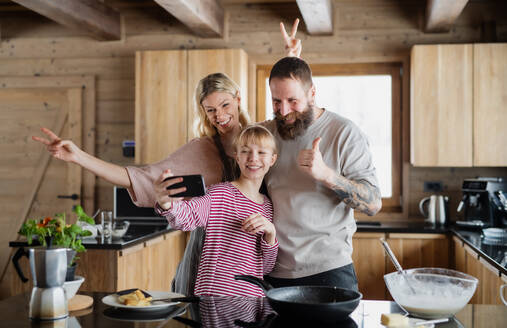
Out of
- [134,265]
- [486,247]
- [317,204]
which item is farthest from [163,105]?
[317,204]

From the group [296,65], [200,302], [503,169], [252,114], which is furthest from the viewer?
[252,114]

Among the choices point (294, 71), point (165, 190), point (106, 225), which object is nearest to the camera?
point (165, 190)

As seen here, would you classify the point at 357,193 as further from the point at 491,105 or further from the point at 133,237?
the point at 491,105

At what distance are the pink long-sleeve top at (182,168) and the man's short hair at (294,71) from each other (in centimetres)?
42

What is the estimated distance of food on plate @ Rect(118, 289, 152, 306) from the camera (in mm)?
1466

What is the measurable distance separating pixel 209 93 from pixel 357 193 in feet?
2.29

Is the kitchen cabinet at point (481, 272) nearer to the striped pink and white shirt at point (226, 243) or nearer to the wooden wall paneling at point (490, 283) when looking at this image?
the wooden wall paneling at point (490, 283)

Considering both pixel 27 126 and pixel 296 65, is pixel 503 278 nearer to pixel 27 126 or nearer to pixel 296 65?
pixel 296 65

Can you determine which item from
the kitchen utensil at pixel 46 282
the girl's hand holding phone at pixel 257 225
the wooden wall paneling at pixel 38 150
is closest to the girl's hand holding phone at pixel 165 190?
the girl's hand holding phone at pixel 257 225

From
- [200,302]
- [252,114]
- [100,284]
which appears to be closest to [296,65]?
[200,302]

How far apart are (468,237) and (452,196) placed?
1.06 m

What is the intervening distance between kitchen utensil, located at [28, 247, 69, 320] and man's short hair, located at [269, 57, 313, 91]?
3.14ft

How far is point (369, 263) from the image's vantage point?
399 centimetres

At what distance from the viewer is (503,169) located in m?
4.43
